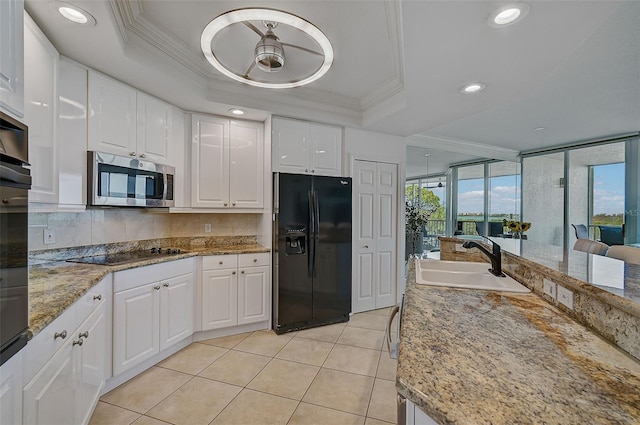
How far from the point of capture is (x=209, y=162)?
295 centimetres

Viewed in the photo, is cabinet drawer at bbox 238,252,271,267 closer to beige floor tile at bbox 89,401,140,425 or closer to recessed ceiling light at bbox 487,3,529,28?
beige floor tile at bbox 89,401,140,425

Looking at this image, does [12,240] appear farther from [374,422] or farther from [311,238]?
[311,238]

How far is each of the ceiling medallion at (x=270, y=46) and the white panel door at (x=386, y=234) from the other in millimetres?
1746

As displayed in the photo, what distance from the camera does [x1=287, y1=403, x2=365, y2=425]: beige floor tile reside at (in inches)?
68.6

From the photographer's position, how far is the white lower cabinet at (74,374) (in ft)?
3.44

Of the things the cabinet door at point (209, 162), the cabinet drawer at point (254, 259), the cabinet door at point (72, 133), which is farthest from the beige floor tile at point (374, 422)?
the cabinet door at point (72, 133)

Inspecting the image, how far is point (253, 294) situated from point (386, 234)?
6.15 feet

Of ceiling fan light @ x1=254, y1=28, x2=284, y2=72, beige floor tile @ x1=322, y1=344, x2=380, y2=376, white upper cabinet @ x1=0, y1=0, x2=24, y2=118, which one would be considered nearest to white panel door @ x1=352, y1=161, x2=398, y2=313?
beige floor tile @ x1=322, y1=344, x2=380, y2=376

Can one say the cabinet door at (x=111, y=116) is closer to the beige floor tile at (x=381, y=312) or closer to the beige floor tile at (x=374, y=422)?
the beige floor tile at (x=374, y=422)

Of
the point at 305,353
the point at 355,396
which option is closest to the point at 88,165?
the point at 305,353

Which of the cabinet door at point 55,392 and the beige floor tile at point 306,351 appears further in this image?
the beige floor tile at point 306,351

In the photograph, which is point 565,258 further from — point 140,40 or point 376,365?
point 140,40

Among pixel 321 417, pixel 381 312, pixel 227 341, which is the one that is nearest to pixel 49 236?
pixel 227 341

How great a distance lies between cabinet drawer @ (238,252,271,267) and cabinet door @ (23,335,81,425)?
1.54 m
